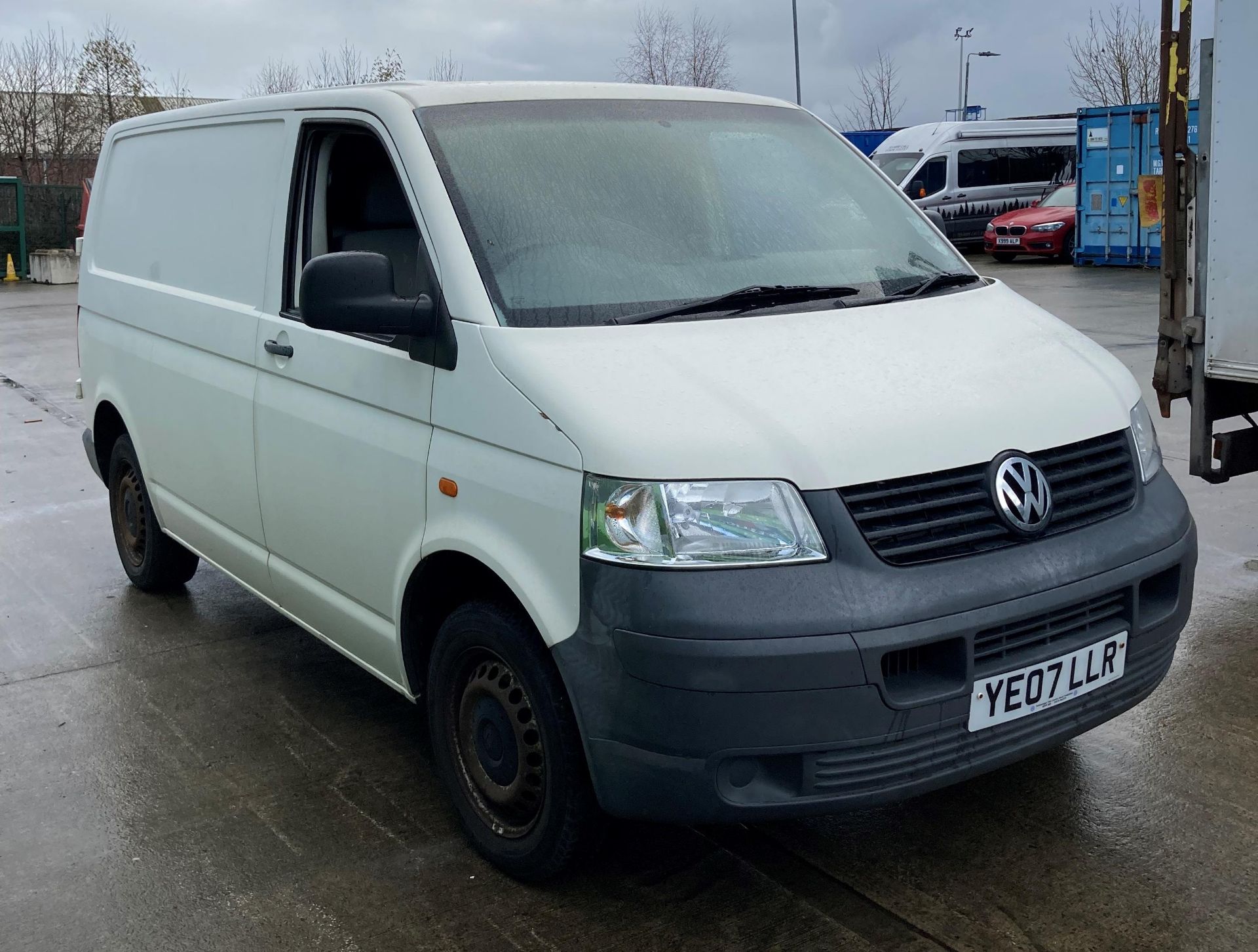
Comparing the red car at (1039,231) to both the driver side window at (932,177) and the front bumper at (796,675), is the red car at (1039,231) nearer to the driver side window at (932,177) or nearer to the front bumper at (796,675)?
the driver side window at (932,177)

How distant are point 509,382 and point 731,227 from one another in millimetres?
945

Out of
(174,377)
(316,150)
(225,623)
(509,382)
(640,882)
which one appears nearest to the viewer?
(509,382)

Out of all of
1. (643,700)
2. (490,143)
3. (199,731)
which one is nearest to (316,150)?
(490,143)

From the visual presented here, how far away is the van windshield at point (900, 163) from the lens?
25906 millimetres

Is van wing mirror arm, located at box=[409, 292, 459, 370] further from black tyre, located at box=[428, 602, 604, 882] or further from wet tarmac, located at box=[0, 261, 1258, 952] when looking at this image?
wet tarmac, located at box=[0, 261, 1258, 952]

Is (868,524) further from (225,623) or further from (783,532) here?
(225,623)

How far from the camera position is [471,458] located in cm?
307

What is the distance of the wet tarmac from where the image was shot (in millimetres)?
3023

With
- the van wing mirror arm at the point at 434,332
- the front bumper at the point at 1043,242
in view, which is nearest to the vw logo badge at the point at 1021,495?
the van wing mirror arm at the point at 434,332

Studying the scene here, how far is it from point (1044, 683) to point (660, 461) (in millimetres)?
994

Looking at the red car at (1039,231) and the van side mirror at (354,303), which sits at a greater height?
the red car at (1039,231)

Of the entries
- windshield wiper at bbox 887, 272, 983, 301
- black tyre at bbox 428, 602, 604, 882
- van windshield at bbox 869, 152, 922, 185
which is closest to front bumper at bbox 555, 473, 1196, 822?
black tyre at bbox 428, 602, 604, 882

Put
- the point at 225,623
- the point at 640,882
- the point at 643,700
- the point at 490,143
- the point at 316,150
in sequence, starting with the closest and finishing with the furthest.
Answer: the point at 643,700 → the point at 640,882 → the point at 490,143 → the point at 316,150 → the point at 225,623

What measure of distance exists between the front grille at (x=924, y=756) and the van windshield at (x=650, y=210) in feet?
3.84
